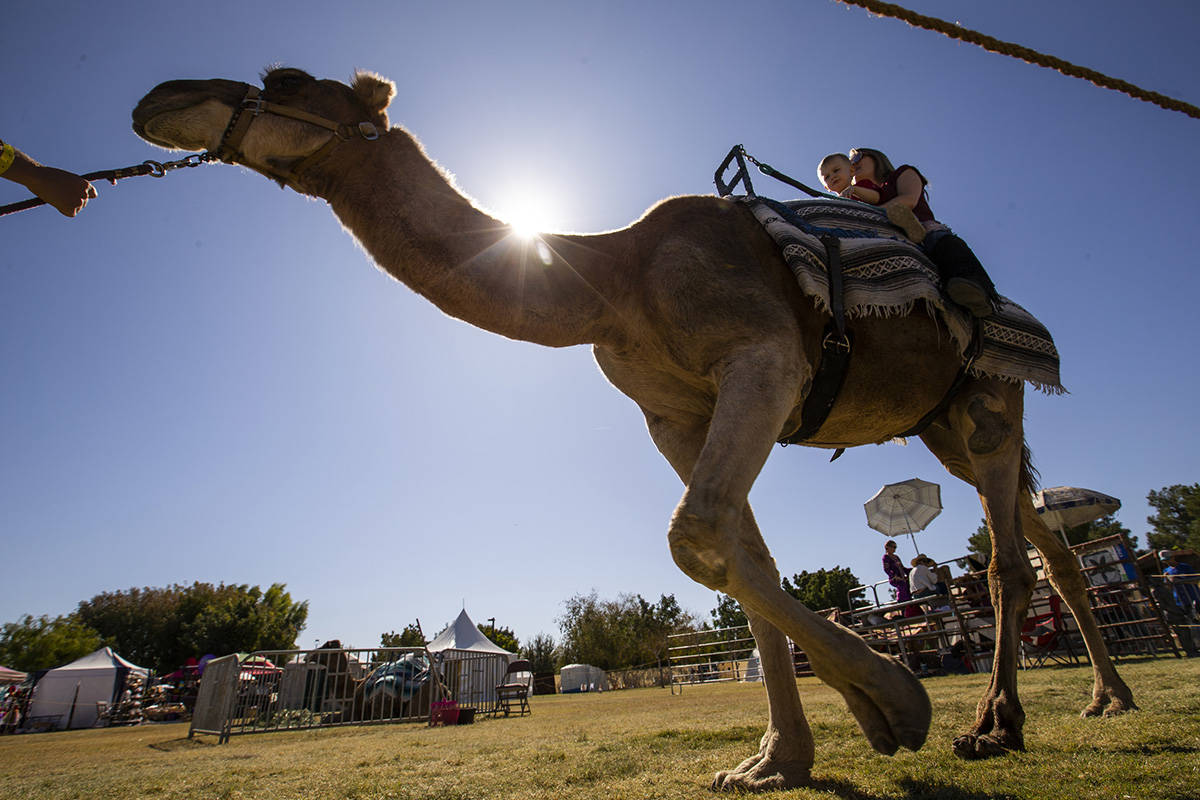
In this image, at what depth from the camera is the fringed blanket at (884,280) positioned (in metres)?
3.45

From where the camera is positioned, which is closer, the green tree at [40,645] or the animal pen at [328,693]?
the animal pen at [328,693]

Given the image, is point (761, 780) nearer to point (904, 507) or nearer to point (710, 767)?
point (710, 767)

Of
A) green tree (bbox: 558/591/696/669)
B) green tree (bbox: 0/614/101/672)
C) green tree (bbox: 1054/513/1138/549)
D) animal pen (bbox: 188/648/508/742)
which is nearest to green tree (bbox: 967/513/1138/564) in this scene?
green tree (bbox: 1054/513/1138/549)

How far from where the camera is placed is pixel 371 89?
364cm

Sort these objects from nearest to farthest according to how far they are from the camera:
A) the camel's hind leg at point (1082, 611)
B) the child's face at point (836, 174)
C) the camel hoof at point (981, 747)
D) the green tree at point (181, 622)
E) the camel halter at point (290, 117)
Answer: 1. the camel hoof at point (981, 747)
2. the camel halter at point (290, 117)
3. the camel's hind leg at point (1082, 611)
4. the child's face at point (836, 174)
5. the green tree at point (181, 622)

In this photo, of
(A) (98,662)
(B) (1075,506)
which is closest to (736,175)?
(B) (1075,506)

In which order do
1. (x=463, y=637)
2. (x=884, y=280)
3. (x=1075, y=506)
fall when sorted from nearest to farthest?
1. (x=884, y=280)
2. (x=1075, y=506)
3. (x=463, y=637)

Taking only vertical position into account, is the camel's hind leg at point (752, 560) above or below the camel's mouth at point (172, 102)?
below

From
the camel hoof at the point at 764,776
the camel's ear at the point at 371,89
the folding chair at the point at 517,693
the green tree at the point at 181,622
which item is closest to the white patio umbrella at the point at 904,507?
the folding chair at the point at 517,693

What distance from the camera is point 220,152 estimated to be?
330 cm

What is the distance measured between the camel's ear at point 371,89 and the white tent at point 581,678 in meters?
42.9

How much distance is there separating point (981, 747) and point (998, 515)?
160cm

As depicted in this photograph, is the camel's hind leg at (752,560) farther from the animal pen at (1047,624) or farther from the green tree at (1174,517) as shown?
the green tree at (1174,517)

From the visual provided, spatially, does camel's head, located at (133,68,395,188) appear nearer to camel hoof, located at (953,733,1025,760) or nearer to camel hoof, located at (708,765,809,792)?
camel hoof, located at (708,765,809,792)
